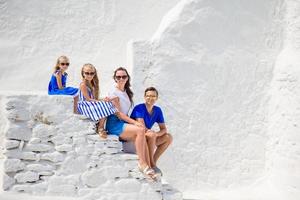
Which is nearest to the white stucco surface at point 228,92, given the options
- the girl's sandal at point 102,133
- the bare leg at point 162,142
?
the bare leg at point 162,142

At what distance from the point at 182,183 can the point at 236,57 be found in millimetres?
2255

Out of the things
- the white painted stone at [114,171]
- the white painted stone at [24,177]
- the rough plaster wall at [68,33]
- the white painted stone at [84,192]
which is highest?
the rough plaster wall at [68,33]

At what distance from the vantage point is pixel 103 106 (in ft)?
17.5

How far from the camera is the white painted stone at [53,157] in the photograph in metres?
5.34

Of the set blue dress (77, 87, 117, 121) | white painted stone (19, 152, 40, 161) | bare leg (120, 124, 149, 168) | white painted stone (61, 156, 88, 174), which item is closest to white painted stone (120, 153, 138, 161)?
bare leg (120, 124, 149, 168)

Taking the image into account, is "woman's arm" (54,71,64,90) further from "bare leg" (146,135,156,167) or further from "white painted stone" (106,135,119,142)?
"bare leg" (146,135,156,167)

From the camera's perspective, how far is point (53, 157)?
211 inches

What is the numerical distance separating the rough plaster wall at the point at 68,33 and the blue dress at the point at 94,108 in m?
2.59

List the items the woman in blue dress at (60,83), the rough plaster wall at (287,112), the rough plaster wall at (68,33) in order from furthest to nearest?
the rough plaster wall at (68,33) → the rough plaster wall at (287,112) → the woman in blue dress at (60,83)

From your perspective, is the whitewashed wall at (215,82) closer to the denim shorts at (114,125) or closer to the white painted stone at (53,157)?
the denim shorts at (114,125)

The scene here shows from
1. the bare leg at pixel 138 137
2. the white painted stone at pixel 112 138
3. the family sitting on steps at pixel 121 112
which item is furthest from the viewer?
the white painted stone at pixel 112 138

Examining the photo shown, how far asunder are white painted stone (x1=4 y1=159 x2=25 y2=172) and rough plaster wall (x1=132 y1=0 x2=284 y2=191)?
2276 mm

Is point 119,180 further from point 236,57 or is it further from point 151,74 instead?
point 236,57

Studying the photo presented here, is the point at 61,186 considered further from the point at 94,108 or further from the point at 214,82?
the point at 214,82
